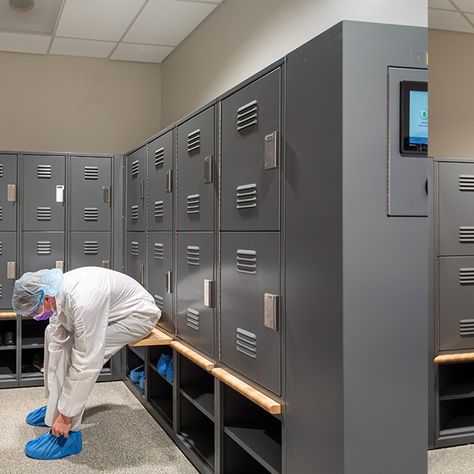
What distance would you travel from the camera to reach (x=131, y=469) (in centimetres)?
334

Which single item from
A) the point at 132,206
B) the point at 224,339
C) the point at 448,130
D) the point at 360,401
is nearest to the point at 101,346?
the point at 224,339

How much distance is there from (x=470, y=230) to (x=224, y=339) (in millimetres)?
2088

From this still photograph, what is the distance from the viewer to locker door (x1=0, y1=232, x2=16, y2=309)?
16.5 feet

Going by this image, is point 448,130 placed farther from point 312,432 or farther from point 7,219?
point 7,219

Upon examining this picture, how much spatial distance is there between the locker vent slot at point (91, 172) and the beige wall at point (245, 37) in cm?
99

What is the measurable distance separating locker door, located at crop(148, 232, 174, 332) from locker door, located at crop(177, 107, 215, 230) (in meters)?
0.35

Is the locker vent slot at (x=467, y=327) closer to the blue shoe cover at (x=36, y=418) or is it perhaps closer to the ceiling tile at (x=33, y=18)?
the blue shoe cover at (x=36, y=418)

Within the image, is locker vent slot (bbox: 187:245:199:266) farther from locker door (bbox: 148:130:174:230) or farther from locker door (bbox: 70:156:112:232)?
locker door (bbox: 70:156:112:232)

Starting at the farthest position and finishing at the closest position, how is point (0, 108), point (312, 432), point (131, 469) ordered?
point (0, 108), point (131, 469), point (312, 432)

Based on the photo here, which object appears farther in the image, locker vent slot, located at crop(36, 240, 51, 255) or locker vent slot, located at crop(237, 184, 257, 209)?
locker vent slot, located at crop(36, 240, 51, 255)

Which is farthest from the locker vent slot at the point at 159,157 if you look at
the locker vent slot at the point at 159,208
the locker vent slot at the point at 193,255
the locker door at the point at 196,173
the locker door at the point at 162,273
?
the locker vent slot at the point at 193,255

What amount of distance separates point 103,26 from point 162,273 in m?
2.36

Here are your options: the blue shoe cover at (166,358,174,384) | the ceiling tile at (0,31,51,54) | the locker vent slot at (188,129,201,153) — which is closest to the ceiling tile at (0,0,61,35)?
the ceiling tile at (0,31,51,54)

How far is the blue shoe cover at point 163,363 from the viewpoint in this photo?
4059mm
